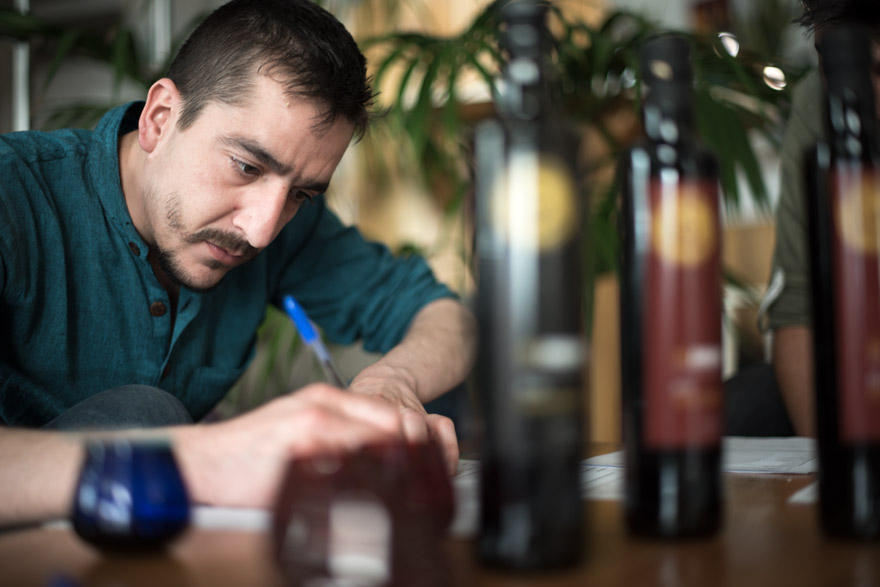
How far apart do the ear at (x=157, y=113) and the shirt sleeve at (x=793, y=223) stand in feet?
3.32

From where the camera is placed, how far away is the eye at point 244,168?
106 centimetres

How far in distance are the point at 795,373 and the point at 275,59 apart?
95 cm

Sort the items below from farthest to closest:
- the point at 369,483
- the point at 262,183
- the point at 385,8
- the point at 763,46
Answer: the point at 763,46
the point at 385,8
the point at 262,183
the point at 369,483

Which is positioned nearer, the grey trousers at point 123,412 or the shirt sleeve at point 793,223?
the grey trousers at point 123,412

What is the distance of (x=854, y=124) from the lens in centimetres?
48


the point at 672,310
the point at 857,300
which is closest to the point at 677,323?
the point at 672,310

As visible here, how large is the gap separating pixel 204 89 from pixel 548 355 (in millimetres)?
864

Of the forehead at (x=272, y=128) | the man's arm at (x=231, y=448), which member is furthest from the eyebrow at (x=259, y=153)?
the man's arm at (x=231, y=448)

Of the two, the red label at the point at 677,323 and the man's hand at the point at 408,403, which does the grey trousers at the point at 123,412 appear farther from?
the red label at the point at 677,323

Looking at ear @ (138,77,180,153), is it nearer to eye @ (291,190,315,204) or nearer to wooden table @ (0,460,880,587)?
eye @ (291,190,315,204)

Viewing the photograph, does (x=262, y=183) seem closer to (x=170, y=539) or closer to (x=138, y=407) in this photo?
(x=138, y=407)

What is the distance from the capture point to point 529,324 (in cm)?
40

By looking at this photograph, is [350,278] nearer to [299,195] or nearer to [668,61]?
[299,195]

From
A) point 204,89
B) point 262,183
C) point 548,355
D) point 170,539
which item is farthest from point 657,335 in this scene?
point 204,89
